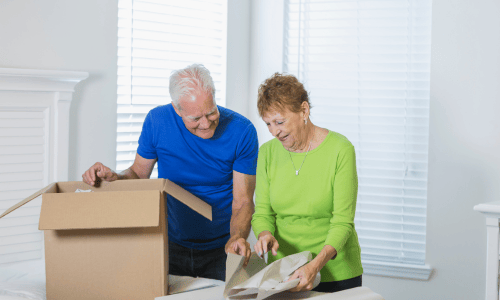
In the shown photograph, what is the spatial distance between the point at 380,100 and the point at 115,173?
1.57m

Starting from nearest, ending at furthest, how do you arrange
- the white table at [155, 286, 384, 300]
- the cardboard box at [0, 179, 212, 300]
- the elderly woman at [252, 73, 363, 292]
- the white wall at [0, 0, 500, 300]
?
1. the white table at [155, 286, 384, 300]
2. the cardboard box at [0, 179, 212, 300]
3. the elderly woman at [252, 73, 363, 292]
4. the white wall at [0, 0, 500, 300]

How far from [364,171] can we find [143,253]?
63.7 inches

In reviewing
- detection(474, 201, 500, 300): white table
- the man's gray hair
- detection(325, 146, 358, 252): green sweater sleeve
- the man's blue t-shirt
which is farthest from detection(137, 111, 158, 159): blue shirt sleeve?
detection(474, 201, 500, 300): white table

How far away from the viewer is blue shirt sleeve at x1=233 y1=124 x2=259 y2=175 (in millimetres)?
1627

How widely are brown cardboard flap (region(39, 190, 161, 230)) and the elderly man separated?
1.32 feet

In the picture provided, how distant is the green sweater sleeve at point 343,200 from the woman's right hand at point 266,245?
5.7 inches

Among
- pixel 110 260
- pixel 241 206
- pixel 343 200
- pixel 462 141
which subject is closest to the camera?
pixel 110 260

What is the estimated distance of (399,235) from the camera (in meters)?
2.53

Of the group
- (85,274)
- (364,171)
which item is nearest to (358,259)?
(85,274)

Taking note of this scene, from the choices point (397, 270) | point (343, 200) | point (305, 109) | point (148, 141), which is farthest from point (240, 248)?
point (397, 270)

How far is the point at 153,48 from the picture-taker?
2.34 metres

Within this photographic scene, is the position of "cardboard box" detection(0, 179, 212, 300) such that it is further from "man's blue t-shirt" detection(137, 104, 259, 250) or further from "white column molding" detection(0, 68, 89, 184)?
"white column molding" detection(0, 68, 89, 184)

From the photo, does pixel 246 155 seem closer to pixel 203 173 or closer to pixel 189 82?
pixel 203 173

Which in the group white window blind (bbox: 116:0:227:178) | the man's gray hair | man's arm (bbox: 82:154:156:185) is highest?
white window blind (bbox: 116:0:227:178)
